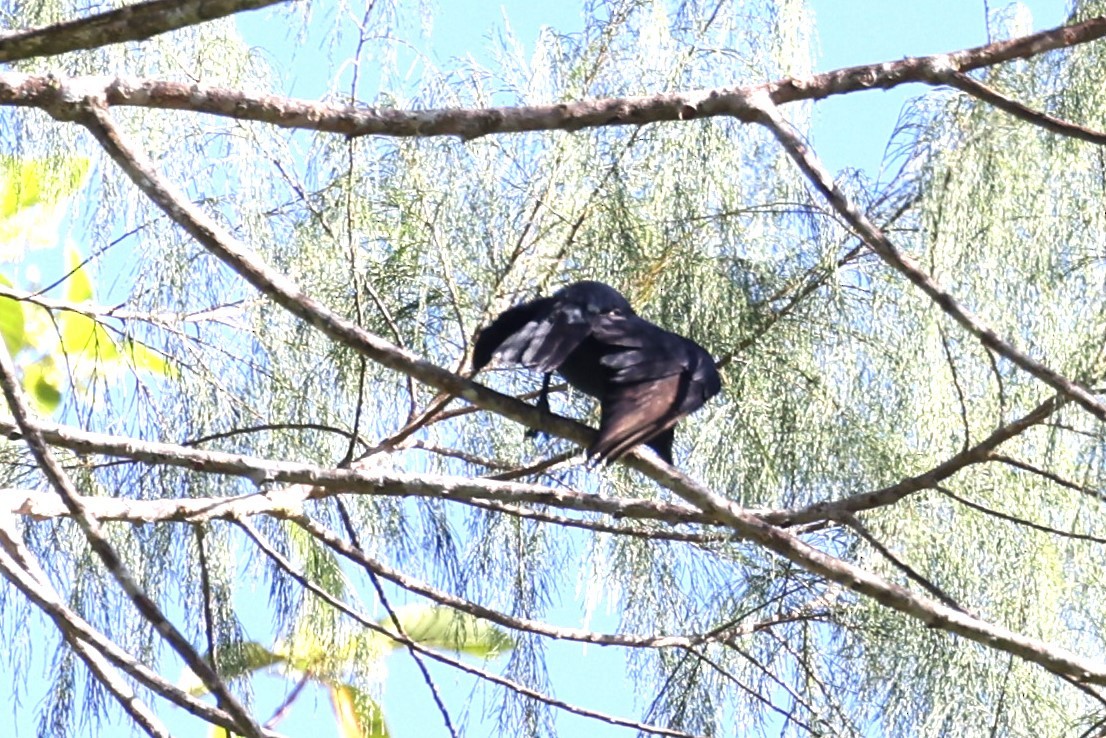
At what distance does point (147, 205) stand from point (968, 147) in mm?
→ 1369

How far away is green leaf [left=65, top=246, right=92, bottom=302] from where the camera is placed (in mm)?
2798

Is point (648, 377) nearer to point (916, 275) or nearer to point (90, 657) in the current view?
point (916, 275)

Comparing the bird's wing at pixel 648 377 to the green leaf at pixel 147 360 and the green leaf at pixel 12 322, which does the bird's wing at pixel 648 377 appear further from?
the green leaf at pixel 12 322

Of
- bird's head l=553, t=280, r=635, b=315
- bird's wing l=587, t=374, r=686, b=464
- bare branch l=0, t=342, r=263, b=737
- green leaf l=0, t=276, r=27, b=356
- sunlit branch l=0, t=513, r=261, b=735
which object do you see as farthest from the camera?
green leaf l=0, t=276, r=27, b=356

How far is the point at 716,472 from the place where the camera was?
2455mm

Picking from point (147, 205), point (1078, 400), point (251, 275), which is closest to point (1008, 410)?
point (1078, 400)

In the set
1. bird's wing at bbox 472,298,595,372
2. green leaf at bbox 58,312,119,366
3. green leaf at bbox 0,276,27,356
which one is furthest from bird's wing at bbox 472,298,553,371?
green leaf at bbox 0,276,27,356

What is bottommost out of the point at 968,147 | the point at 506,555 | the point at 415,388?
the point at 506,555

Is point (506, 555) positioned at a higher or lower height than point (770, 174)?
lower

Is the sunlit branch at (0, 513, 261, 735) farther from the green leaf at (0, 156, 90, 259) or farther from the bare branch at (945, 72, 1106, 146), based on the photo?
the bare branch at (945, 72, 1106, 146)

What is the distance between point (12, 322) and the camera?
10.7ft

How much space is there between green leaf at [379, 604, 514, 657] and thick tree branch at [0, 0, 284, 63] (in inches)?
51.2

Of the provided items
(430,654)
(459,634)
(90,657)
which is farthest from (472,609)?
(90,657)

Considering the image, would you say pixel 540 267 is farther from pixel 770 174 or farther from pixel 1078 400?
pixel 1078 400
